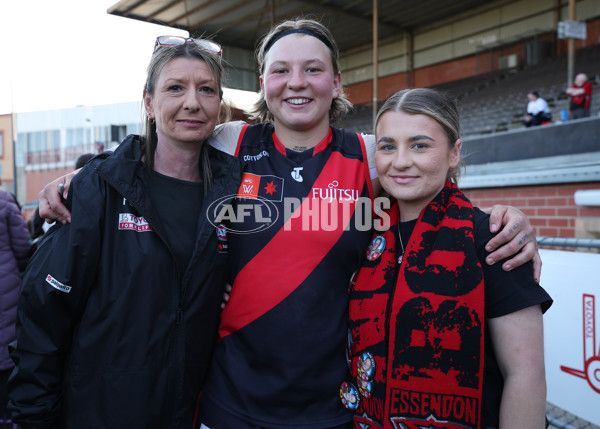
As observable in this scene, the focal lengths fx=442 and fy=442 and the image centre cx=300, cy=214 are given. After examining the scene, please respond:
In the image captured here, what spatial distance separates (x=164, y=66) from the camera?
1942 millimetres

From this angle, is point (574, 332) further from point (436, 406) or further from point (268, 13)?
point (268, 13)

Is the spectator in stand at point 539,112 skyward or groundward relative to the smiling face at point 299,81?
skyward

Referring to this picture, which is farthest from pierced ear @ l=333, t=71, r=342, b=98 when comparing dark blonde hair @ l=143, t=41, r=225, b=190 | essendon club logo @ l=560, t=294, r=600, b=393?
essendon club logo @ l=560, t=294, r=600, b=393

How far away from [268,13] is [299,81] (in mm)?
16113

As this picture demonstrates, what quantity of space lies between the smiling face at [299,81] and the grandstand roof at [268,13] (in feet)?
44.6

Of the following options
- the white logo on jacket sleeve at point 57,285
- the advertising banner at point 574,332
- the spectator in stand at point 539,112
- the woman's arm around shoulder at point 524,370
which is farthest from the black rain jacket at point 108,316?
the spectator in stand at point 539,112

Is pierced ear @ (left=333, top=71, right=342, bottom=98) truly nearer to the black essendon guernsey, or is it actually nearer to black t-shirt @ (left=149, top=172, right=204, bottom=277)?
the black essendon guernsey

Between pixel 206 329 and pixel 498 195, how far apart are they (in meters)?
6.37

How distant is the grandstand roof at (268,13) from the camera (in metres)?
15.7

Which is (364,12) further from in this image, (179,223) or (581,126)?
(179,223)

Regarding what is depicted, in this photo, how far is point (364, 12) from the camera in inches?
688

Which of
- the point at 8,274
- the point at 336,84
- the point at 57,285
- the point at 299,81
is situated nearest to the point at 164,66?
the point at 299,81

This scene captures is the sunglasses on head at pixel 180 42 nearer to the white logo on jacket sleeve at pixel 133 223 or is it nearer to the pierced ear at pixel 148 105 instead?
the pierced ear at pixel 148 105

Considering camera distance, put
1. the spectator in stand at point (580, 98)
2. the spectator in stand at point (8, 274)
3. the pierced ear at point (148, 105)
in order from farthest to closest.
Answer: the spectator in stand at point (580, 98)
the spectator in stand at point (8, 274)
the pierced ear at point (148, 105)
